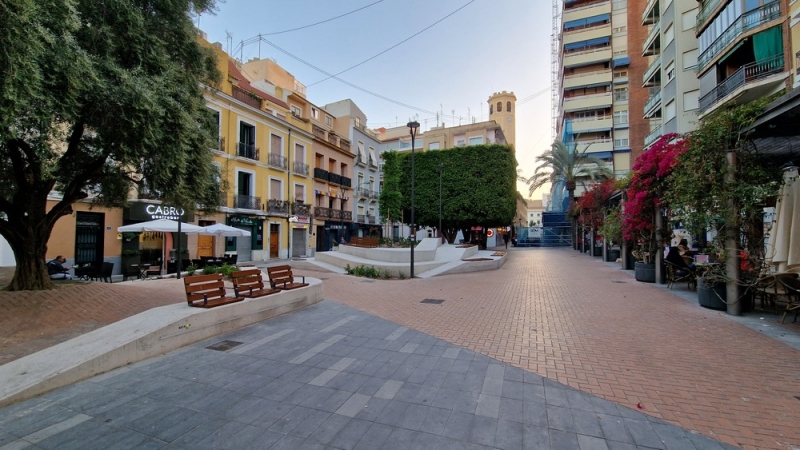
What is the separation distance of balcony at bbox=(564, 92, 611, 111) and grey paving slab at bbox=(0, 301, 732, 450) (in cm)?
4386

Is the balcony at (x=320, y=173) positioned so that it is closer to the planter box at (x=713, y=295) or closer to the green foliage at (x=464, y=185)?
the green foliage at (x=464, y=185)

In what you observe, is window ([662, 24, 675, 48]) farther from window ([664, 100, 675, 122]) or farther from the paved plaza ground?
the paved plaza ground

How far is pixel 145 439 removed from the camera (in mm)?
2812

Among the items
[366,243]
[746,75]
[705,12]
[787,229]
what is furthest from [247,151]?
[705,12]

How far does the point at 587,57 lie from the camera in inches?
1592

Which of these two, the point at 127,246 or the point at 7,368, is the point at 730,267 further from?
the point at 127,246

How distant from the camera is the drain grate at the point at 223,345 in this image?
16.6ft

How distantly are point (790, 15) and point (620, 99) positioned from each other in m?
27.7

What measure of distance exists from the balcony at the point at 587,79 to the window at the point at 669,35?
17.6m

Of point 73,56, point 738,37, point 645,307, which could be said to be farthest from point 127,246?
point 738,37

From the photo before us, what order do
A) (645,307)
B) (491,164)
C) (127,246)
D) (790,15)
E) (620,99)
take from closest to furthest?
(645,307) → (790,15) → (127,246) → (491,164) → (620,99)

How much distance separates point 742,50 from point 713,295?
52.8 feet

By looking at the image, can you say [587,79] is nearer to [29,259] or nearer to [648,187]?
[648,187]

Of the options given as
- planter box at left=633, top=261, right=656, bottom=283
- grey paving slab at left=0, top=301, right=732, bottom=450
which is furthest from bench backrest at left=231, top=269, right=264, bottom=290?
planter box at left=633, top=261, right=656, bottom=283
